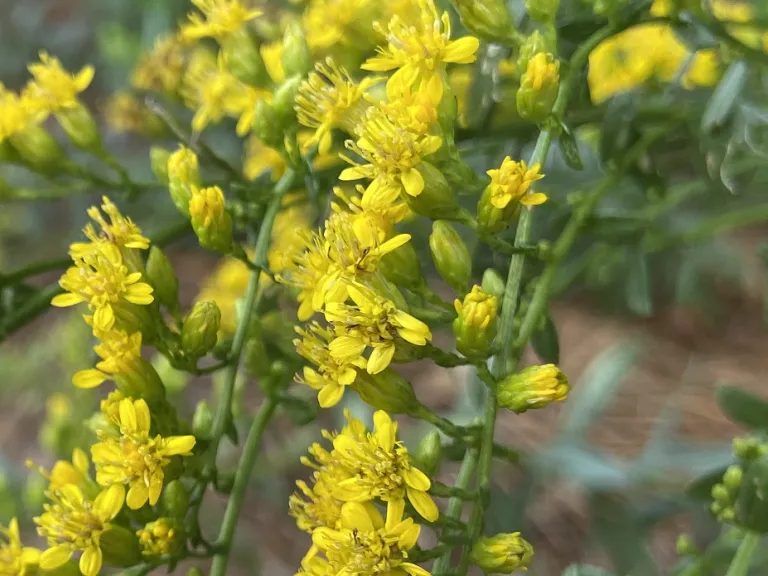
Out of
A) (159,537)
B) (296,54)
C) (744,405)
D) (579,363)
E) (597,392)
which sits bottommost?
(579,363)

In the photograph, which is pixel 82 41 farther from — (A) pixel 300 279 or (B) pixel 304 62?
(A) pixel 300 279

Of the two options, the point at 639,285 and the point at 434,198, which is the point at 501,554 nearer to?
the point at 434,198

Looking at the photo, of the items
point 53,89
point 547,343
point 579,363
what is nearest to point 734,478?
point 547,343

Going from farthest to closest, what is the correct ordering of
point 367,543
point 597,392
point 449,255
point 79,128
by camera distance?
1. point 597,392
2. point 79,128
3. point 449,255
4. point 367,543

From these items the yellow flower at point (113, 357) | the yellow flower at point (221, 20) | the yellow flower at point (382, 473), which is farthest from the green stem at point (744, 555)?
the yellow flower at point (221, 20)

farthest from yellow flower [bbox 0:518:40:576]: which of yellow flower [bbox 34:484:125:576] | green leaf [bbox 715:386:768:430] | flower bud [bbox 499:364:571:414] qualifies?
green leaf [bbox 715:386:768:430]

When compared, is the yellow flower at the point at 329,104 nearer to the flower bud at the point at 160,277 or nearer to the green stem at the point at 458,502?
the flower bud at the point at 160,277
